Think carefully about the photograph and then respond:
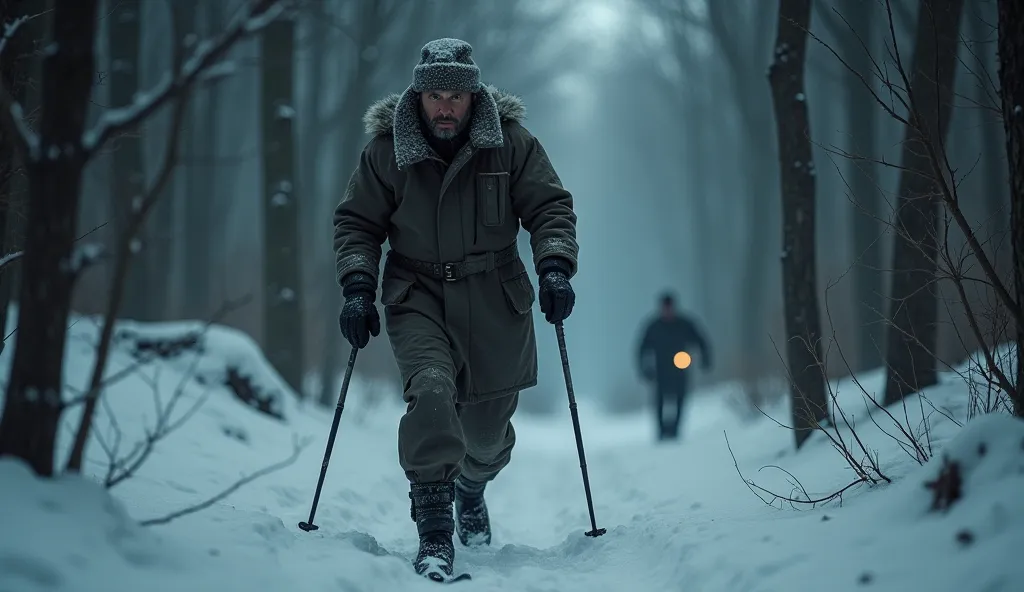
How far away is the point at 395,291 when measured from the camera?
3928 mm

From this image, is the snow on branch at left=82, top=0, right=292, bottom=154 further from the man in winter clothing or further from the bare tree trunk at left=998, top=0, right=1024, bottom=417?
the bare tree trunk at left=998, top=0, right=1024, bottom=417

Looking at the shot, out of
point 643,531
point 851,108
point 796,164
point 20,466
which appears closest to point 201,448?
point 643,531

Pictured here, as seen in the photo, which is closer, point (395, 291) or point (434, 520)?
point (434, 520)

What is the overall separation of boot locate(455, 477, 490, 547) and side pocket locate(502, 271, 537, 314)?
0.96m

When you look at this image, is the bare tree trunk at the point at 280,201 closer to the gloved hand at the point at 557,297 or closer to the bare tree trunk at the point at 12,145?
the bare tree trunk at the point at 12,145

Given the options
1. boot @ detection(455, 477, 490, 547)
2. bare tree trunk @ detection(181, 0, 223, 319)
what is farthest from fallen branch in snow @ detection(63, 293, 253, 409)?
bare tree trunk @ detection(181, 0, 223, 319)

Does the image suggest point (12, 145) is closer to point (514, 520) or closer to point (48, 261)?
point (48, 261)

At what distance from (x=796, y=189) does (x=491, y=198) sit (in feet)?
9.71

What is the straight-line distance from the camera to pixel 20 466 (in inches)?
97.3

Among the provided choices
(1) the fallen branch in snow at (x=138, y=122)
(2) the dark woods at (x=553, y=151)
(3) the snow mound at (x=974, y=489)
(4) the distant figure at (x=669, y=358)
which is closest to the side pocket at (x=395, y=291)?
(2) the dark woods at (x=553, y=151)

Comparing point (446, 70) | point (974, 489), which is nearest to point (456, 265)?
point (446, 70)

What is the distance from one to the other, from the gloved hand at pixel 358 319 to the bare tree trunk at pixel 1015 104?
94.4 inches

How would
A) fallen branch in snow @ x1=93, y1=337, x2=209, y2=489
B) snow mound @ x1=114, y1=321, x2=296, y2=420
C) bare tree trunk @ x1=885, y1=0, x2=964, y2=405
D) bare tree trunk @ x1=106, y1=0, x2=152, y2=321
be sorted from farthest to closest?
bare tree trunk @ x1=106, y1=0, x2=152, y2=321 → snow mound @ x1=114, y1=321, x2=296, y2=420 → bare tree trunk @ x1=885, y1=0, x2=964, y2=405 → fallen branch in snow @ x1=93, y1=337, x2=209, y2=489

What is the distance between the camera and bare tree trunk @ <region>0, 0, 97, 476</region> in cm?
248
